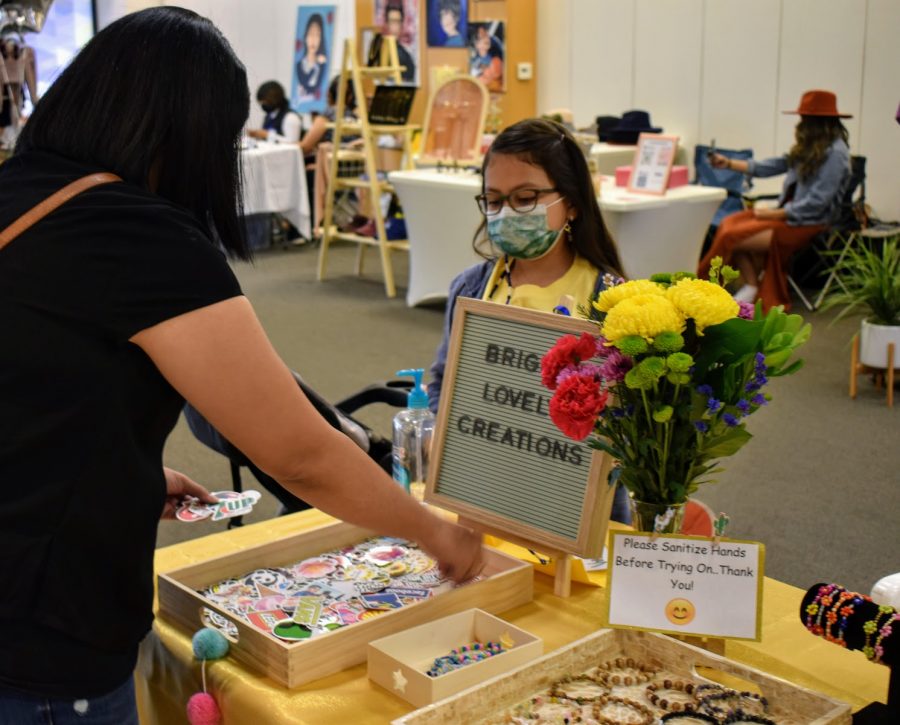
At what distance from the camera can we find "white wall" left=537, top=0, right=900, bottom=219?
7.61 meters

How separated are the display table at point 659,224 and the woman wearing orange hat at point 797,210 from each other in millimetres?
315

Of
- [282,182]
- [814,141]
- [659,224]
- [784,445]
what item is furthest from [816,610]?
[282,182]

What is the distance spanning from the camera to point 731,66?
8.36 m

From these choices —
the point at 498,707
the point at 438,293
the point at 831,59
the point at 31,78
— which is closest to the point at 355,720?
the point at 498,707

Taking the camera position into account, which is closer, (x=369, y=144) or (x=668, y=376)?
(x=668, y=376)

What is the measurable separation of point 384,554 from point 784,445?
3.26m

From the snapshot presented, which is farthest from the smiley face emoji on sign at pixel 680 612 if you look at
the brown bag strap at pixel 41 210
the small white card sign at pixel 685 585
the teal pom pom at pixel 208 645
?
the brown bag strap at pixel 41 210

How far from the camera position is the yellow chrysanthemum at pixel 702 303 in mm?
1273

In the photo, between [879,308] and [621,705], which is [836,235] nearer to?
[879,308]

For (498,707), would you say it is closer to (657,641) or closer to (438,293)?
(657,641)

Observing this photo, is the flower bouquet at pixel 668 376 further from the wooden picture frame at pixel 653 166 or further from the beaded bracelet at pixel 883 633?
the wooden picture frame at pixel 653 166

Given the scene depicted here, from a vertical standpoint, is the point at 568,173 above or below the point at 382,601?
above

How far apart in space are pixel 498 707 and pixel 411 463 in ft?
2.69

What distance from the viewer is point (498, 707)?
126 cm
